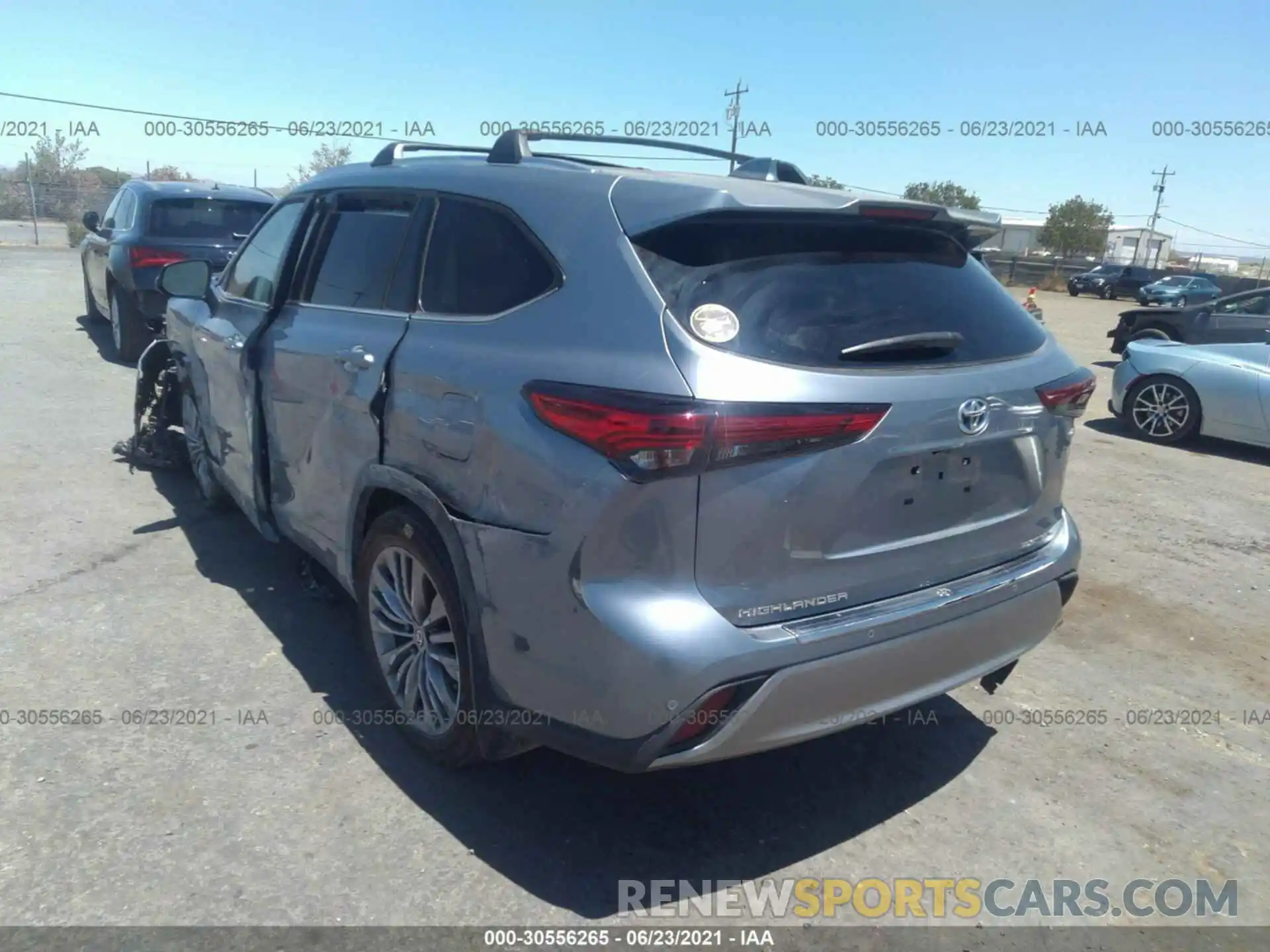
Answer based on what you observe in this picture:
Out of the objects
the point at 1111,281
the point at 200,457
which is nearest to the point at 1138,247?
the point at 1111,281

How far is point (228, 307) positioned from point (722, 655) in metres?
3.45

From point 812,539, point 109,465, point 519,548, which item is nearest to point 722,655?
point 812,539

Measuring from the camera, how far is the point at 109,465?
6.50m

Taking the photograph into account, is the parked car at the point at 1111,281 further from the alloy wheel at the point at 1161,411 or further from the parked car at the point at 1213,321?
the alloy wheel at the point at 1161,411

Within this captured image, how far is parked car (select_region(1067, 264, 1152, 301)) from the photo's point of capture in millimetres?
41031

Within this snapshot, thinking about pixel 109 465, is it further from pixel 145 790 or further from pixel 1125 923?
pixel 1125 923

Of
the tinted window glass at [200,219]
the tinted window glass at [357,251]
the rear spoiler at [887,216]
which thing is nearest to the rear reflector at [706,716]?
the rear spoiler at [887,216]

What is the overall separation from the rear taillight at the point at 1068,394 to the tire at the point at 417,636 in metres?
1.89

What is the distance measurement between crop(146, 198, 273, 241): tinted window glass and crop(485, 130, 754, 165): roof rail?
7.00 m

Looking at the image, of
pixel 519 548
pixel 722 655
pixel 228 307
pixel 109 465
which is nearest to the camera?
pixel 722 655

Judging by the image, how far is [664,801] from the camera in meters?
3.17

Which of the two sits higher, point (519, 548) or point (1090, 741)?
point (519, 548)

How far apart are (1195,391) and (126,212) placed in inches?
428

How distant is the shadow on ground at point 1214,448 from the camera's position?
867 cm
